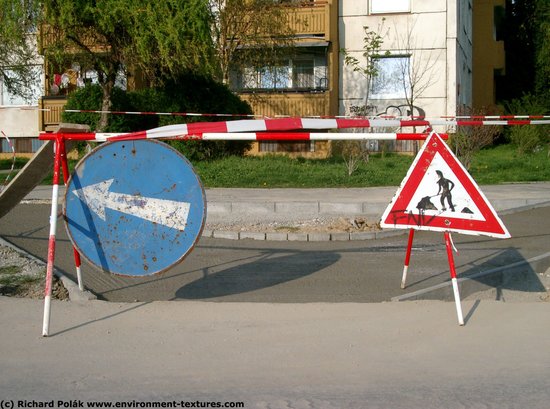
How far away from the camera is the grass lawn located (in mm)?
20203

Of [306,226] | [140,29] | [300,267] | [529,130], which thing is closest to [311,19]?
[529,130]

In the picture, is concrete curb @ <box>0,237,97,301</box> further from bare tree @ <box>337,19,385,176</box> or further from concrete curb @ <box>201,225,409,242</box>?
bare tree @ <box>337,19,385,176</box>

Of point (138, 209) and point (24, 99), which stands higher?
point (24, 99)

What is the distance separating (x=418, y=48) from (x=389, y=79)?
62.1 inches

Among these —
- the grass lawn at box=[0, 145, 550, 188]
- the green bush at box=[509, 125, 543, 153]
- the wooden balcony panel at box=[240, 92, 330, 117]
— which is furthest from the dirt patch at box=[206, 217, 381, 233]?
the wooden balcony panel at box=[240, 92, 330, 117]

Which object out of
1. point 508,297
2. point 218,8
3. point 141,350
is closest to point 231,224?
point 508,297

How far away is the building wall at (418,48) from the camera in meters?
30.2

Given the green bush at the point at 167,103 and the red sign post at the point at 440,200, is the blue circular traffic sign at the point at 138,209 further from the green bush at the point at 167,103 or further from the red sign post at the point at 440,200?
the green bush at the point at 167,103

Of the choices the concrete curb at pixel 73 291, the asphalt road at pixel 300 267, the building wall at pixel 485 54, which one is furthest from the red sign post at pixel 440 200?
the building wall at pixel 485 54

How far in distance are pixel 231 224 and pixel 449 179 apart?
259 inches

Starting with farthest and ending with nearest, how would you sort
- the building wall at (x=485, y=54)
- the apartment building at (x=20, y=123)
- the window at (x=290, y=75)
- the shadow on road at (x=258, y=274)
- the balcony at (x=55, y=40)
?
the building wall at (x=485, y=54) → the apartment building at (x=20, y=123) → the window at (x=290, y=75) → the balcony at (x=55, y=40) → the shadow on road at (x=258, y=274)

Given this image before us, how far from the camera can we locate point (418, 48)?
99.9ft

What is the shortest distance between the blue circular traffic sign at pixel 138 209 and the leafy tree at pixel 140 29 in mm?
15131

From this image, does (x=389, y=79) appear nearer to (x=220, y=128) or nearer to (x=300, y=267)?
(x=300, y=267)
